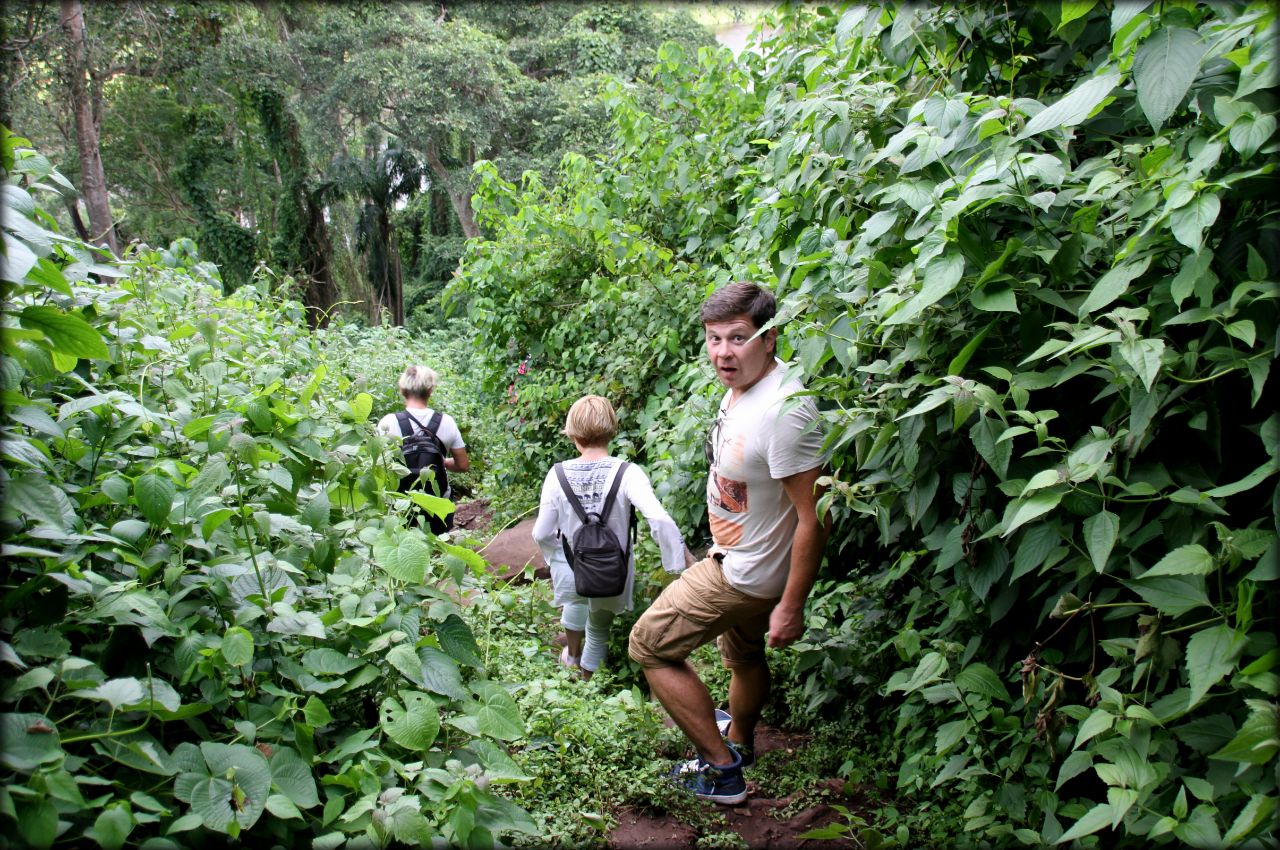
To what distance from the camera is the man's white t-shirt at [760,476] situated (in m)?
2.80

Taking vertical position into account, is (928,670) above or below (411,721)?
below

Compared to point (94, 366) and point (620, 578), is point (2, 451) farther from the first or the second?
point (620, 578)

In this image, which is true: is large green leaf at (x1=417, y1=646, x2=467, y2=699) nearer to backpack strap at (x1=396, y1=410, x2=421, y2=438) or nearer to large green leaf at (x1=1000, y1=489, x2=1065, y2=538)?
large green leaf at (x1=1000, y1=489, x2=1065, y2=538)

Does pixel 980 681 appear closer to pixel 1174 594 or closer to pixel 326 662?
pixel 1174 594

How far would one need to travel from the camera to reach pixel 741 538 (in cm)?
300

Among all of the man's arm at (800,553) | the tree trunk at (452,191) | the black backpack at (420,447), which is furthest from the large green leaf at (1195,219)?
the tree trunk at (452,191)

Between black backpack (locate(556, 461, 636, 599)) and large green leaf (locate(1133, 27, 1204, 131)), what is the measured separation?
2732mm

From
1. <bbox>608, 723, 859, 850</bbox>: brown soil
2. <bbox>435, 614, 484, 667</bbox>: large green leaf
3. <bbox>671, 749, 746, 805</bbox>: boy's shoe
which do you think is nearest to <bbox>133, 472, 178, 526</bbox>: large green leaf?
<bbox>435, 614, 484, 667</bbox>: large green leaf

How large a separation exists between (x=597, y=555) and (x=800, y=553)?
140 cm

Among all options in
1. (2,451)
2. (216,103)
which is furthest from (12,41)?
(2,451)

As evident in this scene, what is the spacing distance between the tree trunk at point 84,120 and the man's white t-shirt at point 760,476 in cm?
1738

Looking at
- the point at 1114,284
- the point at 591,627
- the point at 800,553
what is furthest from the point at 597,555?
the point at 1114,284

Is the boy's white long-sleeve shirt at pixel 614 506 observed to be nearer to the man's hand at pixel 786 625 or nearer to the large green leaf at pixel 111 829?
the man's hand at pixel 786 625

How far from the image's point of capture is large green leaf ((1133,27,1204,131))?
1793 mm
